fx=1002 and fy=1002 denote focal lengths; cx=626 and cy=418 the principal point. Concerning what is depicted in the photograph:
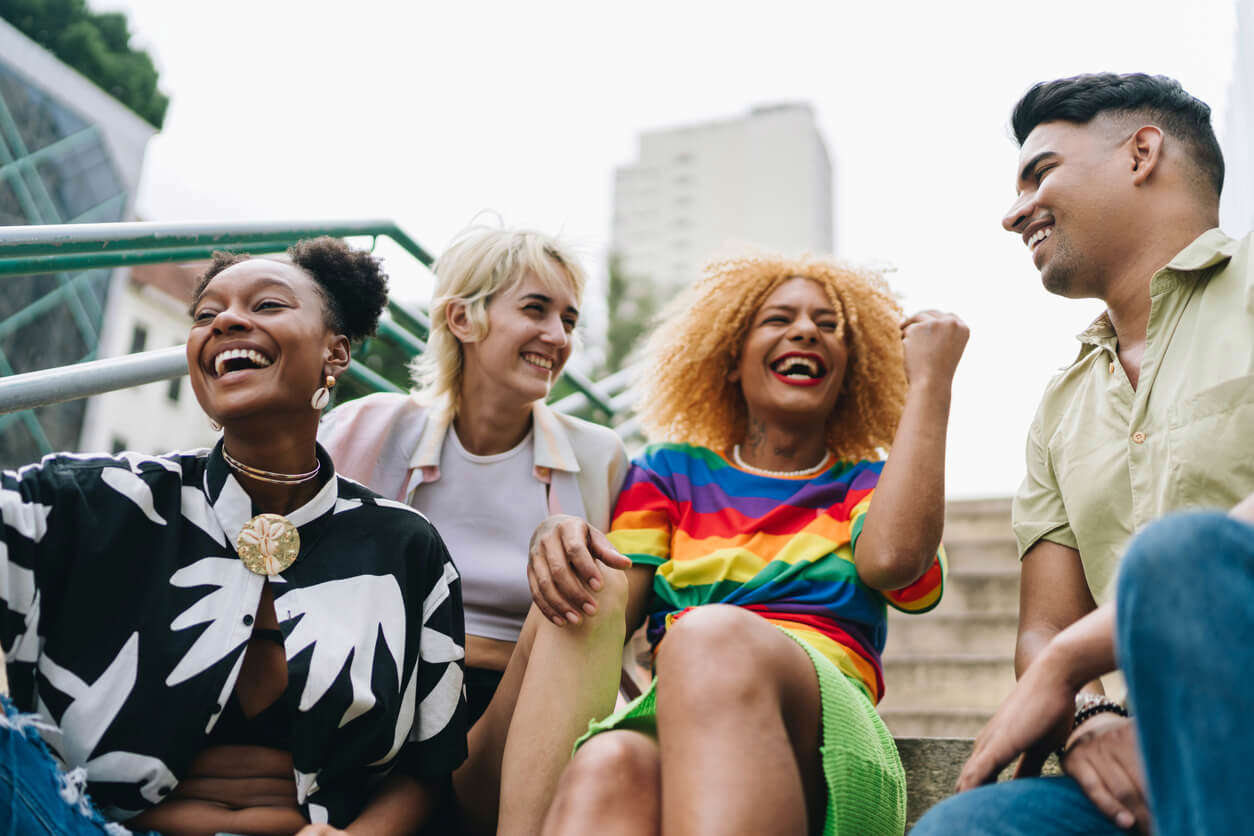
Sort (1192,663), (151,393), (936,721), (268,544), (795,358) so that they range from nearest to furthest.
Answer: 1. (1192,663)
2. (268,544)
3. (795,358)
4. (936,721)
5. (151,393)

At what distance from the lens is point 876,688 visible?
193cm

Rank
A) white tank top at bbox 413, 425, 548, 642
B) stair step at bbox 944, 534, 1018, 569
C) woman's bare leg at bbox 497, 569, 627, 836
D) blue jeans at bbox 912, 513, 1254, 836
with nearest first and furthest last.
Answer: blue jeans at bbox 912, 513, 1254, 836 → woman's bare leg at bbox 497, 569, 627, 836 → white tank top at bbox 413, 425, 548, 642 → stair step at bbox 944, 534, 1018, 569

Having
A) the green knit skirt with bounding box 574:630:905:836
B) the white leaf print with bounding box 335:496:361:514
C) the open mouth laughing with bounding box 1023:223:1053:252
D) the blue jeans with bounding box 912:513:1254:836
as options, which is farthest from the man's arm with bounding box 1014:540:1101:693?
the white leaf print with bounding box 335:496:361:514

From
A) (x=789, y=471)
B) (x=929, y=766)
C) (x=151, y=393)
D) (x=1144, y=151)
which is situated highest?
(x=1144, y=151)

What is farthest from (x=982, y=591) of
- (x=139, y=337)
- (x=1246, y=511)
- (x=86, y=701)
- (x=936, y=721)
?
(x=139, y=337)

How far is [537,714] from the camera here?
1.61 metres

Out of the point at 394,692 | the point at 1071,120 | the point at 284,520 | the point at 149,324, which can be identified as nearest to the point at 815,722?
the point at 394,692

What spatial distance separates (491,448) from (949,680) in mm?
2063

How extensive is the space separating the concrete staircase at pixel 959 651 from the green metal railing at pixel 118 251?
217 cm

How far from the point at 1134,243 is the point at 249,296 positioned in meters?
1.56

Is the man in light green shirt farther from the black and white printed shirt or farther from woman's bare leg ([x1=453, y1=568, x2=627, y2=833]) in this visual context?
the black and white printed shirt

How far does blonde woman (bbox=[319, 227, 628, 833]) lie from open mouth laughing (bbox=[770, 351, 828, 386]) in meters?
0.44

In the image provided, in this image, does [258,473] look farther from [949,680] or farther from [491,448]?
[949,680]

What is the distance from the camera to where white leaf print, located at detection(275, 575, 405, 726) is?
1481 mm
